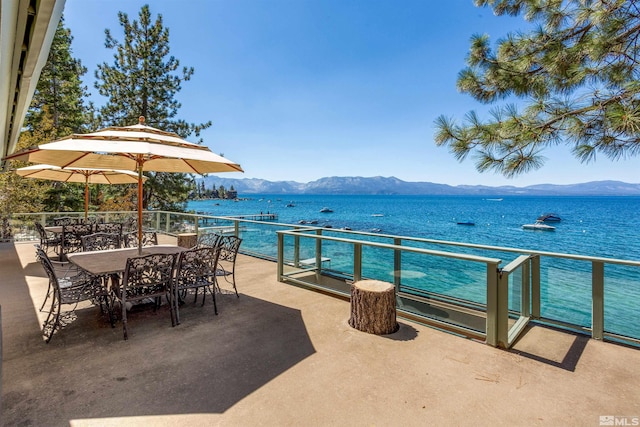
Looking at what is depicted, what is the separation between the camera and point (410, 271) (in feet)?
13.1

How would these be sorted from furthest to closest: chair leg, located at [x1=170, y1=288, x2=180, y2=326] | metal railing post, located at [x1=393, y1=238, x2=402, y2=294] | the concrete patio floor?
metal railing post, located at [x1=393, y1=238, x2=402, y2=294] → chair leg, located at [x1=170, y1=288, x2=180, y2=326] → the concrete patio floor

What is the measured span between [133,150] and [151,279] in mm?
1487

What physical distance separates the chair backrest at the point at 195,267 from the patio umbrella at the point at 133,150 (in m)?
0.75

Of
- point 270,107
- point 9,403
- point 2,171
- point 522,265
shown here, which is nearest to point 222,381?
point 9,403

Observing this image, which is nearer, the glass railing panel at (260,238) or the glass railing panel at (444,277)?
the glass railing panel at (444,277)

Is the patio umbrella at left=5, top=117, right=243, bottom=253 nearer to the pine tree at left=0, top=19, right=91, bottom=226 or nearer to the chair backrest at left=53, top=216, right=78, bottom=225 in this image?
the chair backrest at left=53, top=216, right=78, bottom=225

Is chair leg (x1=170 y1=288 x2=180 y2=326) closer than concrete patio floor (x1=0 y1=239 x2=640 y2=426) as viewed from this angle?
No

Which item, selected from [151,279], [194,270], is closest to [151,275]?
[151,279]

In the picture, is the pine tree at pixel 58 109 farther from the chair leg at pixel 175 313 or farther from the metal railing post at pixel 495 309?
the metal railing post at pixel 495 309

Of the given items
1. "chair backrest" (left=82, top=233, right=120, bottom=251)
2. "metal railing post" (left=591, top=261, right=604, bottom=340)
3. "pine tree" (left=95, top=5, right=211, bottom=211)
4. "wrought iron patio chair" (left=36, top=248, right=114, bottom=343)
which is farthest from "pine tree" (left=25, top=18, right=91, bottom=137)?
"metal railing post" (left=591, top=261, right=604, bottom=340)

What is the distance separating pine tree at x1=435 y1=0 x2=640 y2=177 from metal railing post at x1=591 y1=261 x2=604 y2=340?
1423mm

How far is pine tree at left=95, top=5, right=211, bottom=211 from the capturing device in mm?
15477

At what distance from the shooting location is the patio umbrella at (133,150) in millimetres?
3131

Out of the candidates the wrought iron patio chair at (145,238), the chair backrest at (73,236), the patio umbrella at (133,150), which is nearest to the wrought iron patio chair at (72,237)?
the chair backrest at (73,236)
